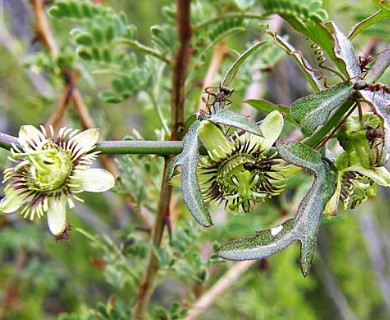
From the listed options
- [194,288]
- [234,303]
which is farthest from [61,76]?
[234,303]

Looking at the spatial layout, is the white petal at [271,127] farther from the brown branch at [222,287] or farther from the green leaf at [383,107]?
the brown branch at [222,287]

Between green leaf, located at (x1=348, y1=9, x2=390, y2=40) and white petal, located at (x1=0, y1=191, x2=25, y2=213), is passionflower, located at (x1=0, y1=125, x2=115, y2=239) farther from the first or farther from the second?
green leaf, located at (x1=348, y1=9, x2=390, y2=40)

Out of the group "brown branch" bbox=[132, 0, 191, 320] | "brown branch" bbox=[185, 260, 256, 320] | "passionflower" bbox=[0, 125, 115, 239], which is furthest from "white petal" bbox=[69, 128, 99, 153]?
"brown branch" bbox=[185, 260, 256, 320]

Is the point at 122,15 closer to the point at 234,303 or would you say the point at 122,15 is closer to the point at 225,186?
the point at 225,186

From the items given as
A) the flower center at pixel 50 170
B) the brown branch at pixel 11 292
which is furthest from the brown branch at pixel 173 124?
the brown branch at pixel 11 292

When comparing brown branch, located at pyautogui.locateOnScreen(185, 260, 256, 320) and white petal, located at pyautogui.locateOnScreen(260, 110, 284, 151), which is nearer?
white petal, located at pyautogui.locateOnScreen(260, 110, 284, 151)

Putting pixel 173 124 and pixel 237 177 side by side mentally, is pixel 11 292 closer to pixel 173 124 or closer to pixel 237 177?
pixel 173 124
